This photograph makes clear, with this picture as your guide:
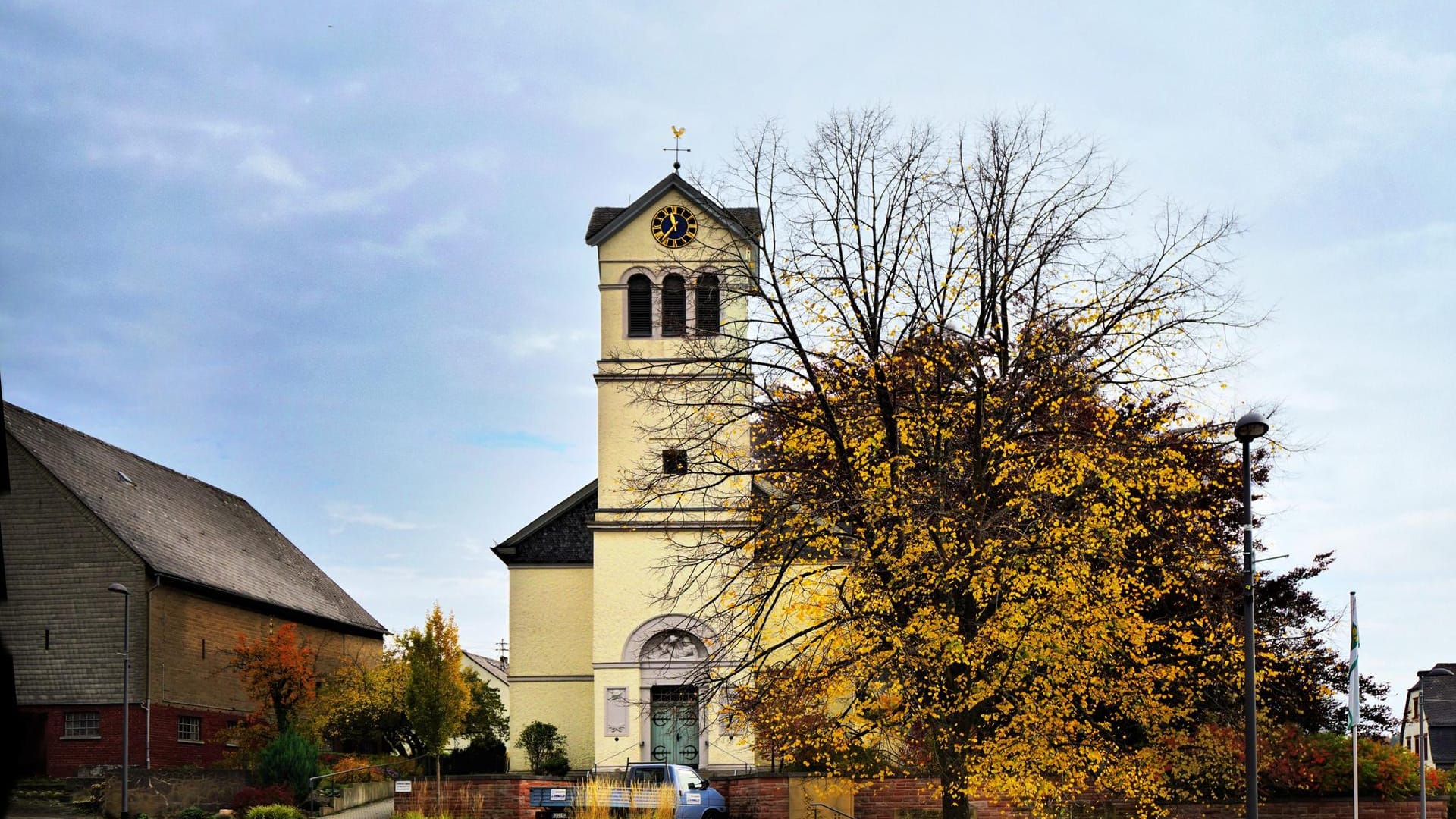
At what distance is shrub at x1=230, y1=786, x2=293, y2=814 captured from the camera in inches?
1256

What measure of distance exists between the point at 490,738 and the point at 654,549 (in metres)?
9.13

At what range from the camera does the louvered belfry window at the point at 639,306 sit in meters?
40.2

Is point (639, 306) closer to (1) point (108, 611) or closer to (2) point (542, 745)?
(2) point (542, 745)

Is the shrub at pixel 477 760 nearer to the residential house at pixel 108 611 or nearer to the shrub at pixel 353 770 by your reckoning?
the shrub at pixel 353 770

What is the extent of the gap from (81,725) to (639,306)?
66.3 feet

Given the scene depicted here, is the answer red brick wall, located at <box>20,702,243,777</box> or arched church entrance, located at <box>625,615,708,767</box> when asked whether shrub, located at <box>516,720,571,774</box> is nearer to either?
arched church entrance, located at <box>625,615,708,767</box>

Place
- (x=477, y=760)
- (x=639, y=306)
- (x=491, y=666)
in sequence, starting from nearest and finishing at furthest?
1. (x=639, y=306)
2. (x=477, y=760)
3. (x=491, y=666)

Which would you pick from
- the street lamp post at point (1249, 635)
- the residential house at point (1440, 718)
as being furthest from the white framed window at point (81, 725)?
the residential house at point (1440, 718)

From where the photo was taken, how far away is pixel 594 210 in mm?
42219

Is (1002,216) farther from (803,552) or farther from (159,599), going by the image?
(159,599)

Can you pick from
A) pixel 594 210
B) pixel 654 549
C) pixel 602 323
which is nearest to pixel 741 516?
pixel 654 549

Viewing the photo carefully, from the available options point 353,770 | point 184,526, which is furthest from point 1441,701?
point 184,526

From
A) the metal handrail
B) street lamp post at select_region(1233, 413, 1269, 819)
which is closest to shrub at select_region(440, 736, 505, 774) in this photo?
the metal handrail

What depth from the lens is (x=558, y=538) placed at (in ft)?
144
